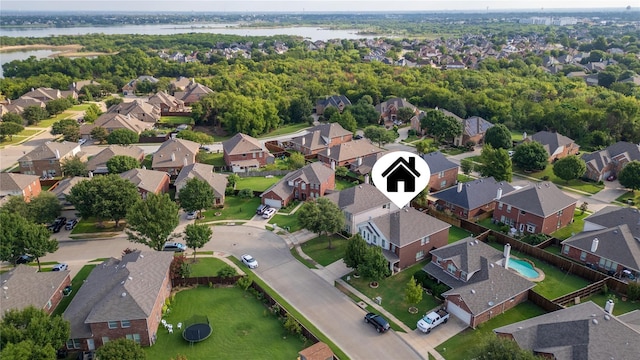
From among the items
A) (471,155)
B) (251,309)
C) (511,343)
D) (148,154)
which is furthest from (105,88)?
(511,343)

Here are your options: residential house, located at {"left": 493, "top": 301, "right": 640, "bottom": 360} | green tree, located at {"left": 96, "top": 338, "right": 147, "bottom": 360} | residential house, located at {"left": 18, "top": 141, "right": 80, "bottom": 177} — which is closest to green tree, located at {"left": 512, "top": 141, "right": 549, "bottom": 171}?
residential house, located at {"left": 493, "top": 301, "right": 640, "bottom": 360}

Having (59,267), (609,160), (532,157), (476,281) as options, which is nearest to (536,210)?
(476,281)

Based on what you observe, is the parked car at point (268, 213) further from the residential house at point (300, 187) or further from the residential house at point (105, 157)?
the residential house at point (105, 157)

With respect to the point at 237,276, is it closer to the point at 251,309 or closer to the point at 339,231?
the point at 251,309

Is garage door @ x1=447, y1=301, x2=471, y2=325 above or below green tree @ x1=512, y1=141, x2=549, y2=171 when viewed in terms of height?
below

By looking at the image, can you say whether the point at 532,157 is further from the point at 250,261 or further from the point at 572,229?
the point at 250,261

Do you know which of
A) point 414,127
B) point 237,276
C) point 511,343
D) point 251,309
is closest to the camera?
point 511,343

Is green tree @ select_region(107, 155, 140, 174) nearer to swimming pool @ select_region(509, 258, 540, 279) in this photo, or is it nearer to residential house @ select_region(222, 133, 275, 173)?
residential house @ select_region(222, 133, 275, 173)
